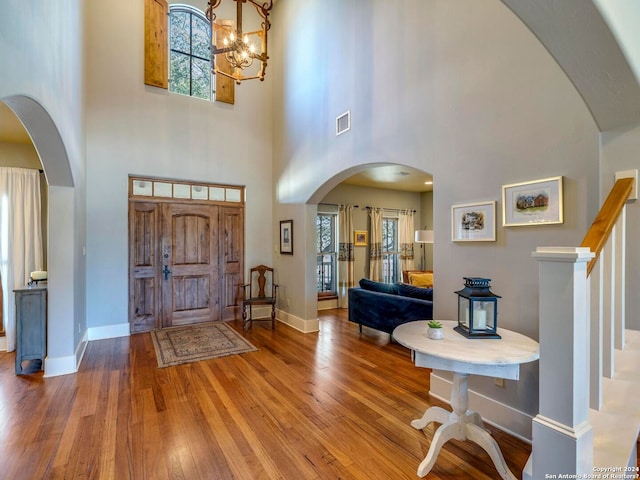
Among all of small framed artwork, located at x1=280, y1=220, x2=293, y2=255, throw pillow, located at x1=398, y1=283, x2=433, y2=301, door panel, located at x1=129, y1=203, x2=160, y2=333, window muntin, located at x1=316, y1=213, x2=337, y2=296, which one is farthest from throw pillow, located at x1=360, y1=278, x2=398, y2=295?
door panel, located at x1=129, y1=203, x2=160, y2=333

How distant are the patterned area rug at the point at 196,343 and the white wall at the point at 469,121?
8.91 ft

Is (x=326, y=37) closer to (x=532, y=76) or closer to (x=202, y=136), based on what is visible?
(x=202, y=136)

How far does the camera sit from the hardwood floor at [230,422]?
6.32 ft

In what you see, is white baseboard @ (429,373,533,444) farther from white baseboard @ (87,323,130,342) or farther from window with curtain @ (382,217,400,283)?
window with curtain @ (382,217,400,283)

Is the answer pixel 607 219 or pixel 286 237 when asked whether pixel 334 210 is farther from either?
pixel 607 219

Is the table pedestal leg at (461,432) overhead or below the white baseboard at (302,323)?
overhead

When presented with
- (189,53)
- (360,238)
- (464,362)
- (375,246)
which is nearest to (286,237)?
(360,238)

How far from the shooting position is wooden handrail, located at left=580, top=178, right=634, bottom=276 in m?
1.36

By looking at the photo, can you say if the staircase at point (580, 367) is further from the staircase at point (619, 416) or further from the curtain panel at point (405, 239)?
the curtain panel at point (405, 239)

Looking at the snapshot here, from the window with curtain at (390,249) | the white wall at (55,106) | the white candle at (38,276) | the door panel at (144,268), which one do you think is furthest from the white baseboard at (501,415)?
the window with curtain at (390,249)

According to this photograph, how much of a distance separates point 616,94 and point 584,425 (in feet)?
5.17

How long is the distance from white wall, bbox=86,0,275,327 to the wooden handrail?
514 cm

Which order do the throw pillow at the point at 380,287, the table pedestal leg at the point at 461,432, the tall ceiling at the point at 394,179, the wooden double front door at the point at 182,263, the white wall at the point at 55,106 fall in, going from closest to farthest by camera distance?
the white wall at the point at 55,106 → the table pedestal leg at the point at 461,432 → the throw pillow at the point at 380,287 → the wooden double front door at the point at 182,263 → the tall ceiling at the point at 394,179

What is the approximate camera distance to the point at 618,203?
59.8 inches
